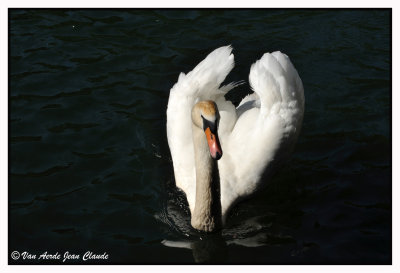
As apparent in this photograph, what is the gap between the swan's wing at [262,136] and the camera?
694cm

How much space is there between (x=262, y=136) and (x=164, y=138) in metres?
1.97

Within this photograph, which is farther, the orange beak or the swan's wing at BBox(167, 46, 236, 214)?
the swan's wing at BBox(167, 46, 236, 214)

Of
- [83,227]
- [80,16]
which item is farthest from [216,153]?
Answer: [80,16]

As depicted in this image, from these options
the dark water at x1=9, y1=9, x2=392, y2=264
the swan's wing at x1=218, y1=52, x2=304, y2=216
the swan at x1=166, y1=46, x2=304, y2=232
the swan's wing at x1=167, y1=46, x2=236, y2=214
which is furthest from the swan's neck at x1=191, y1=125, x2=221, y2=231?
the swan's wing at x1=167, y1=46, x2=236, y2=214

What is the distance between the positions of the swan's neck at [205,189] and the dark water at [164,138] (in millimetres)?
199

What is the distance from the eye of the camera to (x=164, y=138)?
27.9ft

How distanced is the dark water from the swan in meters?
0.33

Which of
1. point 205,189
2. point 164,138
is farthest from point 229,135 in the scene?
point 164,138

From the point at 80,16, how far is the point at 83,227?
5.45 metres

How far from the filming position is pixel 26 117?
883 centimetres

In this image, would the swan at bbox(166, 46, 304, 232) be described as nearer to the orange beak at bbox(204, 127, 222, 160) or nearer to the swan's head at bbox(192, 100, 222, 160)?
the swan's head at bbox(192, 100, 222, 160)

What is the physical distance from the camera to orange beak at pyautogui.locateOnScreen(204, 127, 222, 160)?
573 centimetres

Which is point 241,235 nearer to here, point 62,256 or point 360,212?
point 360,212

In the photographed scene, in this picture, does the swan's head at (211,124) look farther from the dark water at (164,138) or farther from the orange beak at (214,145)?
the dark water at (164,138)
